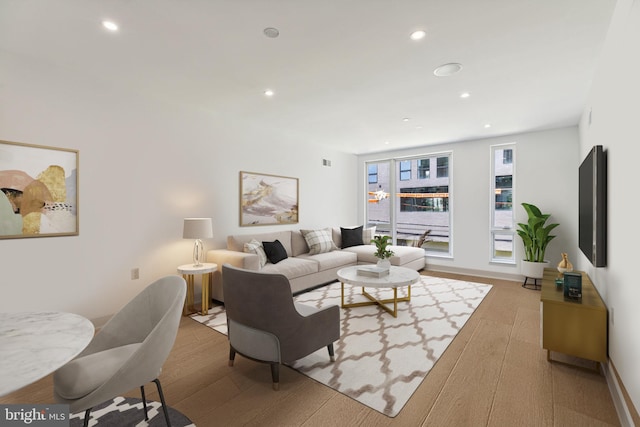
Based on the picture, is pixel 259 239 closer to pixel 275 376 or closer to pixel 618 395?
pixel 275 376

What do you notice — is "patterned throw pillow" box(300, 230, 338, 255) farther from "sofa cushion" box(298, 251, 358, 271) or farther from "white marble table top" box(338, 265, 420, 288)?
"white marble table top" box(338, 265, 420, 288)

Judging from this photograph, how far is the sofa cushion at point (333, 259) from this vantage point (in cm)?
470

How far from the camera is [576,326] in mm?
2336

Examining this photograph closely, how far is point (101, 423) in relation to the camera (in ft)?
5.82

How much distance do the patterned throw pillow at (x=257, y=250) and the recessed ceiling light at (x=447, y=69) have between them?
304 centimetres

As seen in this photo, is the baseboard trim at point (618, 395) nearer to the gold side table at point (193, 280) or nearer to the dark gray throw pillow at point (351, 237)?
the gold side table at point (193, 280)

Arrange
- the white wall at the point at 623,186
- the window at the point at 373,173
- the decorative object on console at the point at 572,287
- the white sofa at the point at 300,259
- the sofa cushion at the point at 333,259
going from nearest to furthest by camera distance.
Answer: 1. the white wall at the point at 623,186
2. the decorative object on console at the point at 572,287
3. the white sofa at the point at 300,259
4. the sofa cushion at the point at 333,259
5. the window at the point at 373,173

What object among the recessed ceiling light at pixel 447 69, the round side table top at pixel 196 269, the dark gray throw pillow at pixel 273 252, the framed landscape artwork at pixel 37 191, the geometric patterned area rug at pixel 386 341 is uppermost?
the recessed ceiling light at pixel 447 69

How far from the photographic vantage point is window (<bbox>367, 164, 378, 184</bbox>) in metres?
7.11

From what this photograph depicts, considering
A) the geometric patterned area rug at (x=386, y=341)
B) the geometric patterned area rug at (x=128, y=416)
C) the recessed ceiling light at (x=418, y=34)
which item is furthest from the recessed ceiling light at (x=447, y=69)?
the geometric patterned area rug at (x=128, y=416)

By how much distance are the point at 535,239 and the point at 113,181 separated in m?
5.88

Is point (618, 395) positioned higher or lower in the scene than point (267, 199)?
lower

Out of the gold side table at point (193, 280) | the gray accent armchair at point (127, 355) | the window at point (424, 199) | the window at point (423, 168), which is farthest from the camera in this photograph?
the window at point (423, 168)

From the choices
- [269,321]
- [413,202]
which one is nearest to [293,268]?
[269,321]
